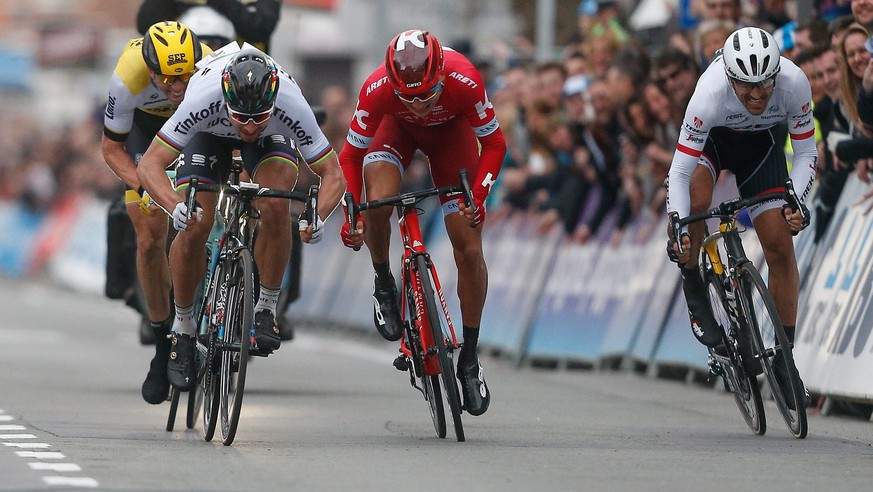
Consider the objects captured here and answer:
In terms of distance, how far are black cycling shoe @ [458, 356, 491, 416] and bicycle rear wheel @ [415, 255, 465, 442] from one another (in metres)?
0.15

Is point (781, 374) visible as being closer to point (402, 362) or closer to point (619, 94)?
point (402, 362)

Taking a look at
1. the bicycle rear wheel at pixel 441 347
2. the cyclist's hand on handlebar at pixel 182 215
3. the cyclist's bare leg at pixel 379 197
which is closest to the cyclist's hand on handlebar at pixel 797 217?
the bicycle rear wheel at pixel 441 347

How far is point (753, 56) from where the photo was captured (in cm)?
1014

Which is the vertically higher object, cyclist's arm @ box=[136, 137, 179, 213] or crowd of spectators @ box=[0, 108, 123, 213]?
crowd of spectators @ box=[0, 108, 123, 213]

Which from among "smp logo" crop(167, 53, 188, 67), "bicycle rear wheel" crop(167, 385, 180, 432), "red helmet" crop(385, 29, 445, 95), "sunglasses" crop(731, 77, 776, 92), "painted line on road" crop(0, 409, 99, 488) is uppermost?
"sunglasses" crop(731, 77, 776, 92)

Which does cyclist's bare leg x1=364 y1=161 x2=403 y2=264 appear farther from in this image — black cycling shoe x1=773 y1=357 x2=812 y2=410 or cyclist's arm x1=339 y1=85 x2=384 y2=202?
black cycling shoe x1=773 y1=357 x2=812 y2=410

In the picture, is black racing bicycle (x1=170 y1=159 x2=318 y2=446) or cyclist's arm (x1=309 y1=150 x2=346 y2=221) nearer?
black racing bicycle (x1=170 y1=159 x2=318 y2=446)

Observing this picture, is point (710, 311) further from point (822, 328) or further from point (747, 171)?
point (822, 328)

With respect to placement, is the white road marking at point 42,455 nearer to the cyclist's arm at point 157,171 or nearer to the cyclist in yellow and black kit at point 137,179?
the cyclist's arm at point 157,171

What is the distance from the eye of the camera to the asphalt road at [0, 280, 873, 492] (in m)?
8.46

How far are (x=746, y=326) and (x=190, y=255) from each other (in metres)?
2.99

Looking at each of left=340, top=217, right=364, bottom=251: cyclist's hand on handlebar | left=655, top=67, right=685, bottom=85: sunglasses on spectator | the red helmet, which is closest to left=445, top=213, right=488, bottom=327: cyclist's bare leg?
left=340, top=217, right=364, bottom=251: cyclist's hand on handlebar

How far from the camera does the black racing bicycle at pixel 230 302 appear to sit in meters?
9.65

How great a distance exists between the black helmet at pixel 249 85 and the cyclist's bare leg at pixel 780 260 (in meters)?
2.83
